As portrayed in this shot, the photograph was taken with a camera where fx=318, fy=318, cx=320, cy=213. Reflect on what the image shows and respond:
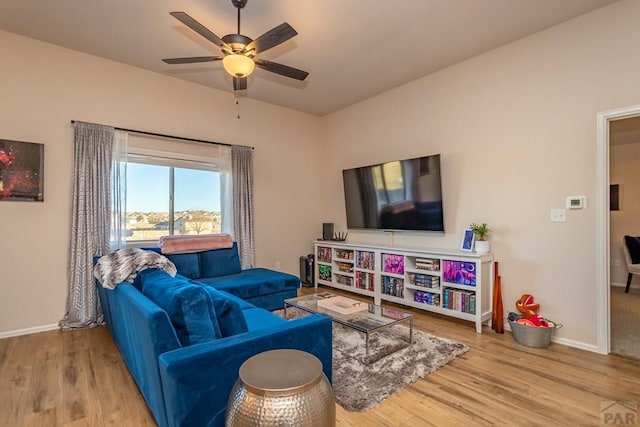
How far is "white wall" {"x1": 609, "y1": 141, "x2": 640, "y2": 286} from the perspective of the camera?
5.29 metres

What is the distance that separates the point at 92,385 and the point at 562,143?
4370 mm

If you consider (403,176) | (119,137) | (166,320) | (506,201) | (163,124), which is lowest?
(166,320)

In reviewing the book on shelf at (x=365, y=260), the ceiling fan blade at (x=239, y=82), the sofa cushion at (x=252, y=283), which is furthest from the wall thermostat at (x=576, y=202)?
the ceiling fan blade at (x=239, y=82)

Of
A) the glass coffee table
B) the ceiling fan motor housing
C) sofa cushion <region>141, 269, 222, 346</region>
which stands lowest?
the glass coffee table

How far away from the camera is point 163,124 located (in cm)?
408

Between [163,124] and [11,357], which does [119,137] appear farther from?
[11,357]

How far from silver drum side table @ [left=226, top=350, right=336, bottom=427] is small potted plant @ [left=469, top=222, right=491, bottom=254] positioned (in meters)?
2.77

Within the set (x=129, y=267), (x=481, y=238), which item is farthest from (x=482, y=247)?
(x=129, y=267)

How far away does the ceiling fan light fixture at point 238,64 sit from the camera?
241 cm

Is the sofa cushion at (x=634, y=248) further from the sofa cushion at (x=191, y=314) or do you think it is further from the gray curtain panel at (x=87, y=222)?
the gray curtain panel at (x=87, y=222)

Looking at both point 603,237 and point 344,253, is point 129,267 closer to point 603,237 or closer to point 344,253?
point 344,253

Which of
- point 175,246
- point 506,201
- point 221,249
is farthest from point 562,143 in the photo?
point 175,246

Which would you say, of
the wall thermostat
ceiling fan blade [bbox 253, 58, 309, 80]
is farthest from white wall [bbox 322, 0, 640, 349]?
ceiling fan blade [bbox 253, 58, 309, 80]

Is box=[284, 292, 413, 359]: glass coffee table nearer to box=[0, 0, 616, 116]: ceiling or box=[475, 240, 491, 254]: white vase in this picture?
box=[475, 240, 491, 254]: white vase
